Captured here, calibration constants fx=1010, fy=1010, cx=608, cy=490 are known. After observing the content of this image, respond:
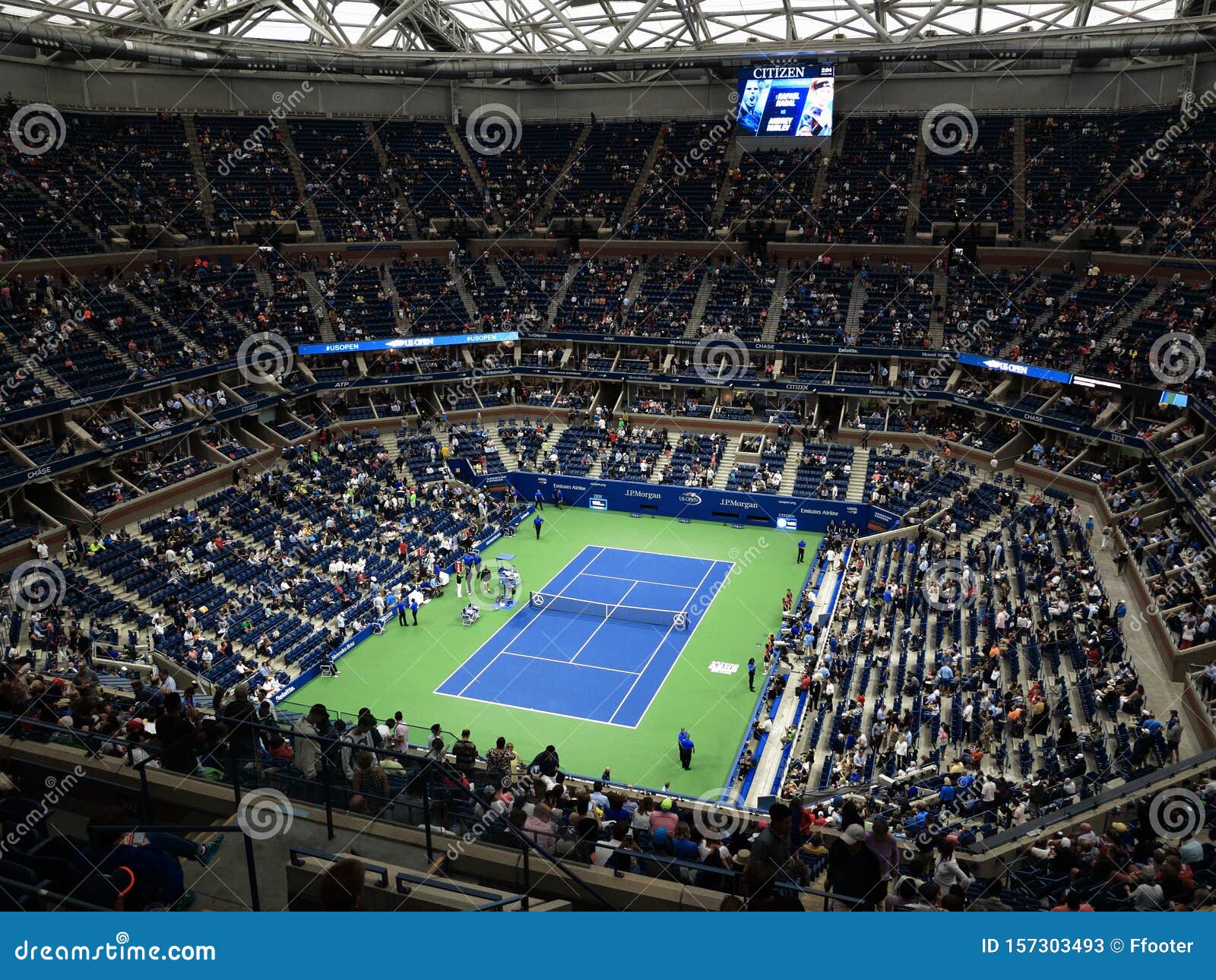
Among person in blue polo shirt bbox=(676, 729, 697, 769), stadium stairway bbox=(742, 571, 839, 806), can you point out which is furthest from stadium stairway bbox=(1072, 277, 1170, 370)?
person in blue polo shirt bbox=(676, 729, 697, 769)

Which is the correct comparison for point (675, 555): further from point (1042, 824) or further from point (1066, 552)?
point (1042, 824)

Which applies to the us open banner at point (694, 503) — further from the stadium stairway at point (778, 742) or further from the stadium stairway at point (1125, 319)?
the stadium stairway at point (778, 742)

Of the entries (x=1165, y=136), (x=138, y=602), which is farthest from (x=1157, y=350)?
(x=138, y=602)

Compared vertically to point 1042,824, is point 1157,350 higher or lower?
higher

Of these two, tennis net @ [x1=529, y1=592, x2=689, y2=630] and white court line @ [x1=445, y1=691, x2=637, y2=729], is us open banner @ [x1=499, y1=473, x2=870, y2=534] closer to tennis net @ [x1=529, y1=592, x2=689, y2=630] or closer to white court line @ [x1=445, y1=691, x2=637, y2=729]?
tennis net @ [x1=529, y1=592, x2=689, y2=630]

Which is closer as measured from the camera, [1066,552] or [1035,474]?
[1066,552]

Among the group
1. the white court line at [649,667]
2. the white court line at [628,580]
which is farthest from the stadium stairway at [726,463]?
the white court line at [649,667]
